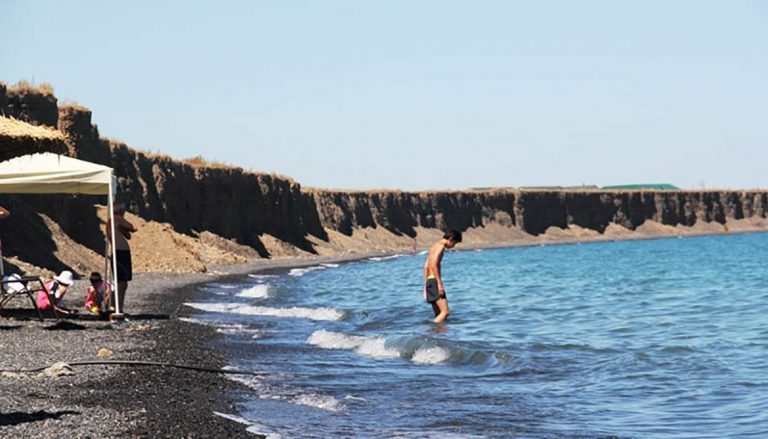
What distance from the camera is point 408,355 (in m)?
15.8

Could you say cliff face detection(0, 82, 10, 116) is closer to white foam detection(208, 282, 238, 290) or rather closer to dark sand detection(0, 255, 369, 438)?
white foam detection(208, 282, 238, 290)

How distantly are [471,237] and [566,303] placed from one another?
Result: 106937mm

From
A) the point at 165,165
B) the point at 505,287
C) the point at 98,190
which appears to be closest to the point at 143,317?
the point at 98,190

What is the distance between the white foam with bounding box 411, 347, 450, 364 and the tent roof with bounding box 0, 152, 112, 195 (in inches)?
220

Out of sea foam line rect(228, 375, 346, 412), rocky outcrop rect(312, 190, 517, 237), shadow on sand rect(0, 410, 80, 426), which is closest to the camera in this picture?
shadow on sand rect(0, 410, 80, 426)

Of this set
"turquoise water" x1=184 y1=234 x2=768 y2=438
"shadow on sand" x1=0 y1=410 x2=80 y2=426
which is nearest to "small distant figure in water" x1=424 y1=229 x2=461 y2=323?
"turquoise water" x1=184 y1=234 x2=768 y2=438

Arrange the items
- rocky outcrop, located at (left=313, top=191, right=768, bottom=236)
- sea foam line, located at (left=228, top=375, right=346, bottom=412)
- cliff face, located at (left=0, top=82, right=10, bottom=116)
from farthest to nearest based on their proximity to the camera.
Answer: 1. rocky outcrop, located at (left=313, top=191, right=768, bottom=236)
2. cliff face, located at (left=0, top=82, right=10, bottom=116)
3. sea foam line, located at (left=228, top=375, right=346, bottom=412)

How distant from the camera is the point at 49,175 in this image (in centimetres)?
1670

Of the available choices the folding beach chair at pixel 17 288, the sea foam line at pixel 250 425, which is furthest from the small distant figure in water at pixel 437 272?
the sea foam line at pixel 250 425

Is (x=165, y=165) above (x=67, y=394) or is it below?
above

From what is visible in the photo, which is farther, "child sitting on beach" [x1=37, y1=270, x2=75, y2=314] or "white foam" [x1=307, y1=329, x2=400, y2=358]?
"child sitting on beach" [x1=37, y1=270, x2=75, y2=314]

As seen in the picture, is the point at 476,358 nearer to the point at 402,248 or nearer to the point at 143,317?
the point at 143,317

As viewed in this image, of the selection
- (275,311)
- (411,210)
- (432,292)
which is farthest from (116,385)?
(411,210)

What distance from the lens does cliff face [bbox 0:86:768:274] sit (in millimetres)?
39000
